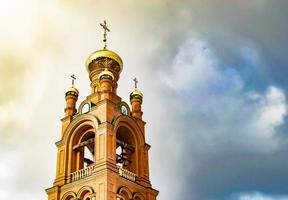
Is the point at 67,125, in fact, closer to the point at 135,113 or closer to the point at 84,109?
the point at 84,109

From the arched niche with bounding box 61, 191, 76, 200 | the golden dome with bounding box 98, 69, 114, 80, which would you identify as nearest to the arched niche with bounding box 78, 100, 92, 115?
the golden dome with bounding box 98, 69, 114, 80

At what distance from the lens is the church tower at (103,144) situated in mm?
29891

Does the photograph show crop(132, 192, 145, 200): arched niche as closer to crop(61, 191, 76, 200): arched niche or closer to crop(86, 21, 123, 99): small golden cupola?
crop(61, 191, 76, 200): arched niche

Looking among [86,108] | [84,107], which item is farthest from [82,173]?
[84,107]

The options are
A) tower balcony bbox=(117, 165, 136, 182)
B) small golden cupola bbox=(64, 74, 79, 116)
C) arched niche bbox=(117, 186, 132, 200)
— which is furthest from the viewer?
small golden cupola bbox=(64, 74, 79, 116)

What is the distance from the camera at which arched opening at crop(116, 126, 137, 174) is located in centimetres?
3288

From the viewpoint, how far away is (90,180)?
2995 cm

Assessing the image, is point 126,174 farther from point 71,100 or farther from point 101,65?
point 101,65

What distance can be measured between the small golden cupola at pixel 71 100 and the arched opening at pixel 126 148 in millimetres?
3141

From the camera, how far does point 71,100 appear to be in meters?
34.5

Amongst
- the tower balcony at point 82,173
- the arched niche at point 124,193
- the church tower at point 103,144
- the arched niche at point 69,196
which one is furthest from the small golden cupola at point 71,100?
the arched niche at point 124,193

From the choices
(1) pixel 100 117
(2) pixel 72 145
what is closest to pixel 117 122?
(1) pixel 100 117

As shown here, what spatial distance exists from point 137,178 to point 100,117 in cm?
394

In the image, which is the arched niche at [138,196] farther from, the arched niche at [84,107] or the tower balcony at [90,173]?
the arched niche at [84,107]
